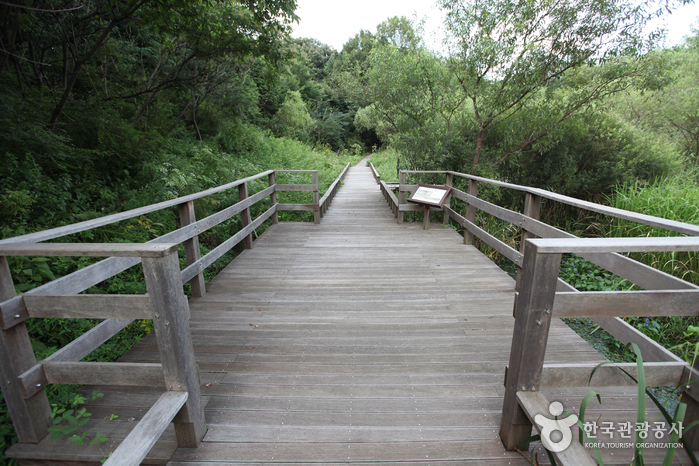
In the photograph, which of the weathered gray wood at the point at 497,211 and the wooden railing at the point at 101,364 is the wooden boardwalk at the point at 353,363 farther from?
the weathered gray wood at the point at 497,211

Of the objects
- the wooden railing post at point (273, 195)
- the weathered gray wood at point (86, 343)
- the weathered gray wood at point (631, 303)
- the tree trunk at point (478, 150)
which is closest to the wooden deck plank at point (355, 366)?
the weathered gray wood at point (86, 343)

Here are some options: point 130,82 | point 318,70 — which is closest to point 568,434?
point 130,82

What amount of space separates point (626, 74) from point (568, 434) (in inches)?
327

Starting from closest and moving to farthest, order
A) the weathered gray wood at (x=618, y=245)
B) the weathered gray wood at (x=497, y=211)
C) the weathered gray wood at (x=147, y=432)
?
the weathered gray wood at (x=147, y=432) → the weathered gray wood at (x=618, y=245) → the weathered gray wood at (x=497, y=211)

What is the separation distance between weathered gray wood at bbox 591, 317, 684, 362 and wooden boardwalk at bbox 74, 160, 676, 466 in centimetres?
43

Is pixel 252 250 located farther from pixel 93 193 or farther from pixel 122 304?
pixel 122 304

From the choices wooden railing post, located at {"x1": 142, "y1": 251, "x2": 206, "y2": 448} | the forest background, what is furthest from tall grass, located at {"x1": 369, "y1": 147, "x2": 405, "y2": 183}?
wooden railing post, located at {"x1": 142, "y1": 251, "x2": 206, "y2": 448}

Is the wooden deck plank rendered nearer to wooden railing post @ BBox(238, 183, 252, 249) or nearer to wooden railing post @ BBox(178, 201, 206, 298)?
wooden railing post @ BBox(178, 201, 206, 298)

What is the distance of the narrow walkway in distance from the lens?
180 cm

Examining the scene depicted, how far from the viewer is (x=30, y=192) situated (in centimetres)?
417

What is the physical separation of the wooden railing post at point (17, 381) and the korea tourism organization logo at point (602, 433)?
2.35 metres

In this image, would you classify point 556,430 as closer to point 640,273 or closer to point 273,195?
point 640,273

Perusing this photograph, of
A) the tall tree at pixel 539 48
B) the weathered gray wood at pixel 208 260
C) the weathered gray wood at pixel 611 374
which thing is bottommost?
the weathered gray wood at pixel 208 260

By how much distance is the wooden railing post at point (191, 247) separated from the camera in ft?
10.8
